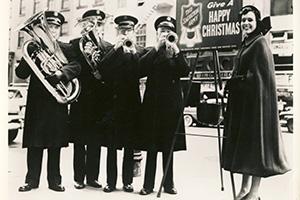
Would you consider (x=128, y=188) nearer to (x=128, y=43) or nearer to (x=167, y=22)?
(x=128, y=43)

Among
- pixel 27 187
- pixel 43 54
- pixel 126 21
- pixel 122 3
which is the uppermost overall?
pixel 122 3

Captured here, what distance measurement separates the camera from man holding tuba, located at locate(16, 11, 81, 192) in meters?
3.28

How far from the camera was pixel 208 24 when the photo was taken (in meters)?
2.93

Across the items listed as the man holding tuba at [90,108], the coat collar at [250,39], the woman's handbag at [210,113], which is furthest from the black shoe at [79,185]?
the coat collar at [250,39]

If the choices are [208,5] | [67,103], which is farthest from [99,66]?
[208,5]

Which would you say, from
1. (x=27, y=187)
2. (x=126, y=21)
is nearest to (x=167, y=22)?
(x=126, y=21)

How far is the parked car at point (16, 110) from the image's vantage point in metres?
3.37

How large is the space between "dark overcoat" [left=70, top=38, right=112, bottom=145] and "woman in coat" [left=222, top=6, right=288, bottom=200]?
0.89m

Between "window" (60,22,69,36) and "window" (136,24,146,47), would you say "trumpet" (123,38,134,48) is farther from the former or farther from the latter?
"window" (60,22,69,36)

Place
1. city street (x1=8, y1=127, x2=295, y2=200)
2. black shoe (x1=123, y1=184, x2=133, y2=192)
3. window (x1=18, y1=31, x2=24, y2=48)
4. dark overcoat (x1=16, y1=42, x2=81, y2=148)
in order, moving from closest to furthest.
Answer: city street (x1=8, y1=127, x2=295, y2=200), black shoe (x1=123, y1=184, x2=133, y2=192), dark overcoat (x1=16, y1=42, x2=81, y2=148), window (x1=18, y1=31, x2=24, y2=48)

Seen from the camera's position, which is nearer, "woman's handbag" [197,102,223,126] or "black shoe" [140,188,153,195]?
"woman's handbag" [197,102,223,126]

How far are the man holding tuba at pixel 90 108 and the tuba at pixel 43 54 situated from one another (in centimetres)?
16

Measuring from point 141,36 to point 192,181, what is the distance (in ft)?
3.56

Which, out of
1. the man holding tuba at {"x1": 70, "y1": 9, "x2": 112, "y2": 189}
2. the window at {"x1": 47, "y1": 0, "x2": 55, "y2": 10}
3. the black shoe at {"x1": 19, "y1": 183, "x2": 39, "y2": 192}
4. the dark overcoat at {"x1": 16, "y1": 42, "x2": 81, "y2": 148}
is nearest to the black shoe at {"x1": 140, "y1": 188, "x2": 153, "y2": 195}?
the man holding tuba at {"x1": 70, "y1": 9, "x2": 112, "y2": 189}
